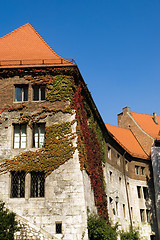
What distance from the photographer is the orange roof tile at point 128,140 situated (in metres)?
39.4

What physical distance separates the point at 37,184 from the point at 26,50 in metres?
9.95

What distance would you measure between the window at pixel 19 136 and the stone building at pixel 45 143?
2.4 inches

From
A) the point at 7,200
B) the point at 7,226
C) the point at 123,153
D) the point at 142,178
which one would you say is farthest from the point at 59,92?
the point at 142,178

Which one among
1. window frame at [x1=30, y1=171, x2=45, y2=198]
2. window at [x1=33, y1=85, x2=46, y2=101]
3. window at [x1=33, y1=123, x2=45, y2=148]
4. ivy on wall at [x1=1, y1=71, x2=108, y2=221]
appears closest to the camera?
window frame at [x1=30, y1=171, x2=45, y2=198]

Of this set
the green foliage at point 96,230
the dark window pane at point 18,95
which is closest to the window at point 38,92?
the dark window pane at point 18,95

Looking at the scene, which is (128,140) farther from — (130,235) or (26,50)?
(26,50)

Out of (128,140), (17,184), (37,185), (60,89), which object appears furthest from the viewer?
(128,140)

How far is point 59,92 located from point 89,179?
6059mm

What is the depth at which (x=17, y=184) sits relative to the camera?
62.7 feet

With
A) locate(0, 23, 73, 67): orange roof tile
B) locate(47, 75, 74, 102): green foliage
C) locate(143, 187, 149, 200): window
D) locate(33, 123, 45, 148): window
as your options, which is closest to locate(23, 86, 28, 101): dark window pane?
locate(47, 75, 74, 102): green foliage

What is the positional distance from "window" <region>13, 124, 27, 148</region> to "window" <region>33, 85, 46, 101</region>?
199 centimetres

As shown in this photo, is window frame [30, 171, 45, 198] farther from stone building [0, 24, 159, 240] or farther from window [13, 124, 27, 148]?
window [13, 124, 27, 148]

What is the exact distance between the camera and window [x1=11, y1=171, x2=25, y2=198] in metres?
18.9

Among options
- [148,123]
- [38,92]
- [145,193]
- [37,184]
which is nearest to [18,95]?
[38,92]
